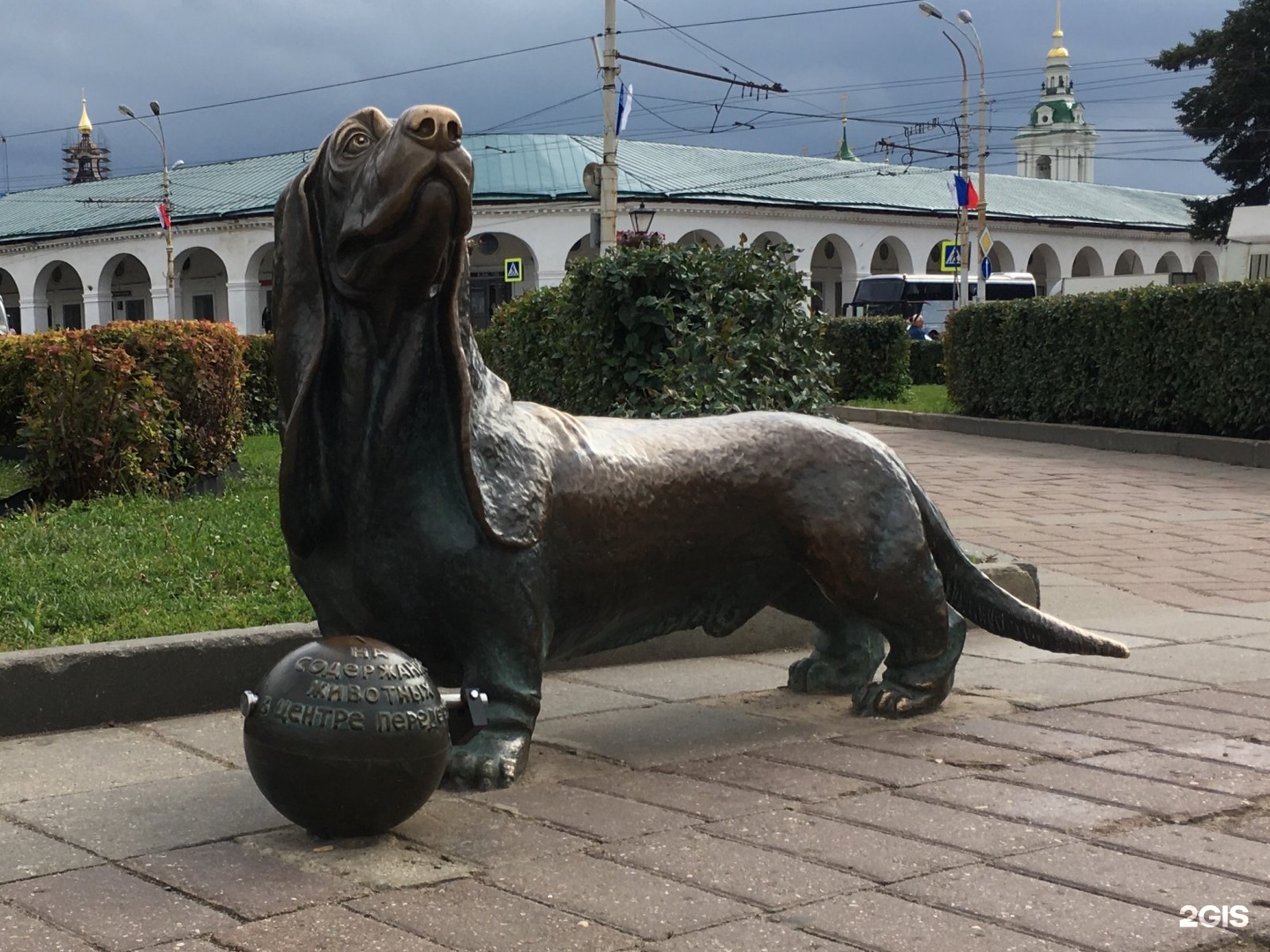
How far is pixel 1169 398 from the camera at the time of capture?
15000 millimetres

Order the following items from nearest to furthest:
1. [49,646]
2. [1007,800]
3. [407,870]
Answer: [407,870] → [1007,800] → [49,646]

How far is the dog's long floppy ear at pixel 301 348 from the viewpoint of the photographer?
143 inches

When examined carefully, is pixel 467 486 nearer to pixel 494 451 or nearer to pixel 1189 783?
pixel 494 451

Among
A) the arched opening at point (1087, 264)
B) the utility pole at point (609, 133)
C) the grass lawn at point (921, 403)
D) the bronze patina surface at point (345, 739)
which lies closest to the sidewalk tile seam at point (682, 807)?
the bronze patina surface at point (345, 739)

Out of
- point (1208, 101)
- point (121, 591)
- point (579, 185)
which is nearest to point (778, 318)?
point (121, 591)

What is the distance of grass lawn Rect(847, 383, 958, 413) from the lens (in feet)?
64.6

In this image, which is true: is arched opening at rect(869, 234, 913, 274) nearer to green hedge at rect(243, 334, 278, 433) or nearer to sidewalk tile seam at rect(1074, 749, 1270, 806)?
green hedge at rect(243, 334, 278, 433)

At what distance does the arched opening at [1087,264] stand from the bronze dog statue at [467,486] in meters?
50.9

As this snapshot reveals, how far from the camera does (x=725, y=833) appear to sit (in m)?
3.46

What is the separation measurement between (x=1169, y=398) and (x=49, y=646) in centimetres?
1245

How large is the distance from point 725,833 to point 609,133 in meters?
23.1

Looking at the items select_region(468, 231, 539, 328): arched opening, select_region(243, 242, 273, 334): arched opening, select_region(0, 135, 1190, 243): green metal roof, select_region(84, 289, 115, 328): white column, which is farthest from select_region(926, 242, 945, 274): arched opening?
select_region(84, 289, 115, 328): white column

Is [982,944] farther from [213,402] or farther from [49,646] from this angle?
[213,402]

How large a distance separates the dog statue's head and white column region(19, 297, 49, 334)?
48.2m
